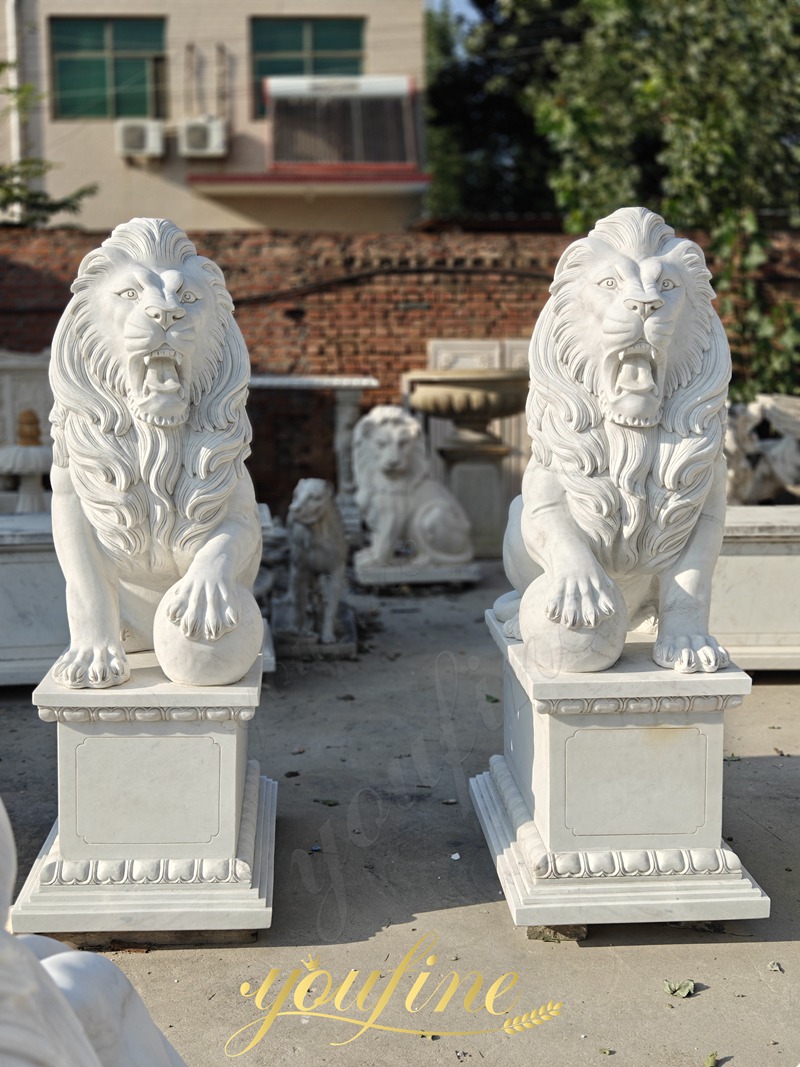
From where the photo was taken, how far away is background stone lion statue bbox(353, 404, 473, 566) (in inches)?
286

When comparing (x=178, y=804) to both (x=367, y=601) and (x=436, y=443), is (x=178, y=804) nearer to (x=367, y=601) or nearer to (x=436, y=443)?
(x=367, y=601)

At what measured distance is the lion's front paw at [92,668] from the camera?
115 inches

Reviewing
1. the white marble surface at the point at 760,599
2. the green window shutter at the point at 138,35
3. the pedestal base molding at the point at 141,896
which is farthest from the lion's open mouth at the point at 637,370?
the green window shutter at the point at 138,35

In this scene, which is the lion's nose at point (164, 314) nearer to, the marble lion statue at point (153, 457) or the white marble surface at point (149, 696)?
the marble lion statue at point (153, 457)

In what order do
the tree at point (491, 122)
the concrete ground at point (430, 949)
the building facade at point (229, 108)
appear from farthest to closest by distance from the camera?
the tree at point (491, 122) → the building facade at point (229, 108) → the concrete ground at point (430, 949)

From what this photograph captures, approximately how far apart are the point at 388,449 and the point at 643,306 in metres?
4.38

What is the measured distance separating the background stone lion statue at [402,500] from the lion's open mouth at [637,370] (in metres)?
4.31

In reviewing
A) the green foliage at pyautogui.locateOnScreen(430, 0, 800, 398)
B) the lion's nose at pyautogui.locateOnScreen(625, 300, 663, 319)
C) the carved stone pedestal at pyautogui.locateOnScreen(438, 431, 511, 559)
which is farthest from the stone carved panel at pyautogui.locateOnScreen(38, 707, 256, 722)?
the green foliage at pyautogui.locateOnScreen(430, 0, 800, 398)

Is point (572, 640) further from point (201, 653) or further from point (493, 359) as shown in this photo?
point (493, 359)

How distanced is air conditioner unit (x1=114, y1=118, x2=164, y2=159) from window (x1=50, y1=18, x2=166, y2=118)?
15.3 inches

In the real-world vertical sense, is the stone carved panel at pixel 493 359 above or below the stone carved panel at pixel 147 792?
above

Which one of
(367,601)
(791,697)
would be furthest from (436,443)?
(791,697)

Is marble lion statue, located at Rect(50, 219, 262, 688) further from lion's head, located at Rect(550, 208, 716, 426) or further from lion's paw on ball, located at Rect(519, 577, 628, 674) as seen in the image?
lion's head, located at Rect(550, 208, 716, 426)

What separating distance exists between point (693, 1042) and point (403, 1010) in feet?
2.16
